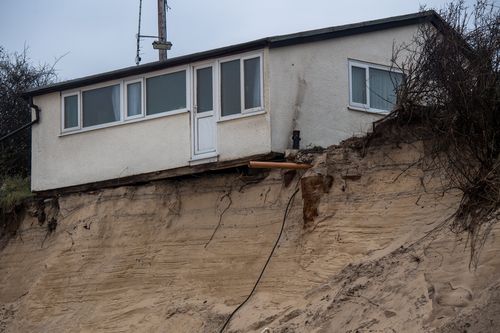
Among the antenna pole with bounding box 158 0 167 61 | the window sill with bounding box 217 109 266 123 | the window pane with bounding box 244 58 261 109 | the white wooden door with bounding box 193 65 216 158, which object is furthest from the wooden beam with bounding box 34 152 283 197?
the antenna pole with bounding box 158 0 167 61

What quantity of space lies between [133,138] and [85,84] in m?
2.01

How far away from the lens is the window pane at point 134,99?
74.1 feet

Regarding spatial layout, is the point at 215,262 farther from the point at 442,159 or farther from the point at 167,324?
the point at 442,159

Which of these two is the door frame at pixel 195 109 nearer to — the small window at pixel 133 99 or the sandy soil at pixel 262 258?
the sandy soil at pixel 262 258

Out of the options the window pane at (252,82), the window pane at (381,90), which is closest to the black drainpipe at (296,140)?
the window pane at (252,82)

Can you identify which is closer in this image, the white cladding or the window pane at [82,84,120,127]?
the white cladding

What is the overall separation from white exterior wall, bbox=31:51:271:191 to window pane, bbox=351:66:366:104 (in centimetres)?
203

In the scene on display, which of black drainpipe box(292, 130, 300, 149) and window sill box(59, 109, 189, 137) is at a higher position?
window sill box(59, 109, 189, 137)

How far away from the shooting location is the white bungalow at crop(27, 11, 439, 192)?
20.7 meters

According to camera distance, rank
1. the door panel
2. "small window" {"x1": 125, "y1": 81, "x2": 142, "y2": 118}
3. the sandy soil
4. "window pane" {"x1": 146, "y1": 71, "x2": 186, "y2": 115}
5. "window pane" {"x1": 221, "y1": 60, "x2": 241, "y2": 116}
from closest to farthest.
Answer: the sandy soil, "window pane" {"x1": 221, "y1": 60, "x2": 241, "y2": 116}, the door panel, "window pane" {"x1": 146, "y1": 71, "x2": 186, "y2": 115}, "small window" {"x1": 125, "y1": 81, "x2": 142, "y2": 118}

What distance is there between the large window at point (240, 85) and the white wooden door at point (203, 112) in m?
0.26

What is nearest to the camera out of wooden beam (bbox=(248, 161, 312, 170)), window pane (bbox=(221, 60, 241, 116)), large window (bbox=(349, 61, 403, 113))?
wooden beam (bbox=(248, 161, 312, 170))

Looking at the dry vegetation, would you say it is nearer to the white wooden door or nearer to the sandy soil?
the sandy soil

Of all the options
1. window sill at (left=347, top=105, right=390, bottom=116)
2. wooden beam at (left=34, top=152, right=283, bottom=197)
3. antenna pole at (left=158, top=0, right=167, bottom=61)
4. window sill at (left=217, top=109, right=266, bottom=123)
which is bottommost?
wooden beam at (left=34, top=152, right=283, bottom=197)
